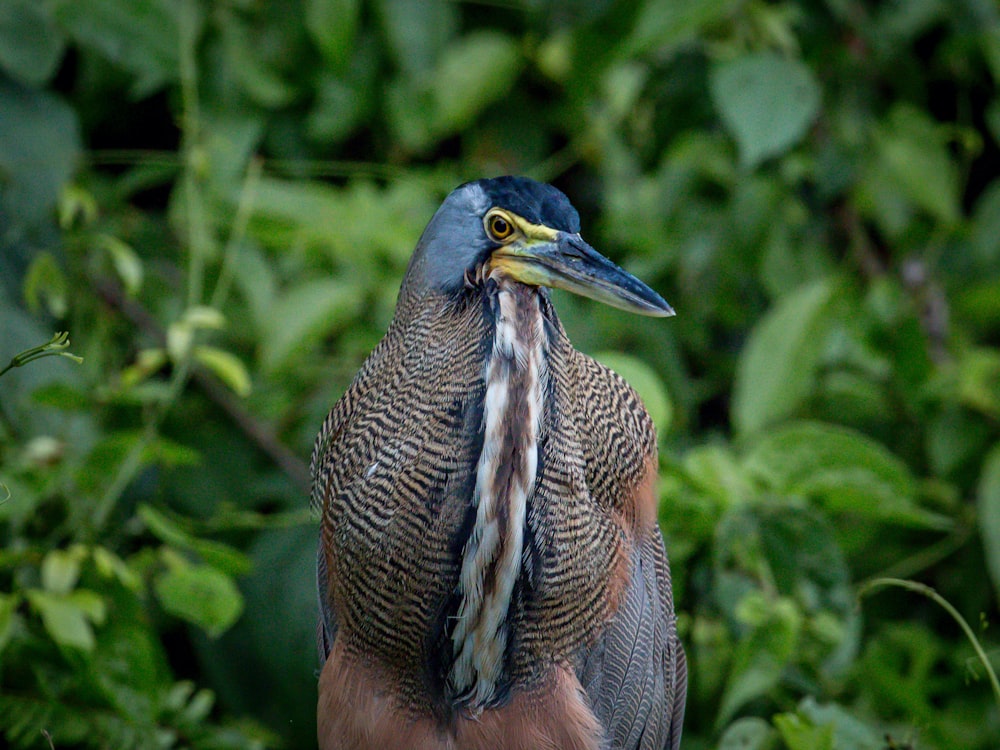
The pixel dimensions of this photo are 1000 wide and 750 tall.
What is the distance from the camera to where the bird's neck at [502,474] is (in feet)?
6.11

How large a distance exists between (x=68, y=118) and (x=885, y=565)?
2592 millimetres

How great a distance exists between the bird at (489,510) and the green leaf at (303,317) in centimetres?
102

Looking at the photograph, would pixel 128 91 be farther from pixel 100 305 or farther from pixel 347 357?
pixel 347 357

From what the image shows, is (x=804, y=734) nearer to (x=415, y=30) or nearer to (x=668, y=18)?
(x=668, y=18)

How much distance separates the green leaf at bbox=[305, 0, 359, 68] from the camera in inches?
129

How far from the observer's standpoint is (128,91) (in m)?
3.65

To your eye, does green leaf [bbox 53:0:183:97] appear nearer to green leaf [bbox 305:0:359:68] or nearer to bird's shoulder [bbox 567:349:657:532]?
green leaf [bbox 305:0:359:68]

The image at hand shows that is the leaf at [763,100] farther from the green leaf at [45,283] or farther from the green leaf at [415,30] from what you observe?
the green leaf at [45,283]

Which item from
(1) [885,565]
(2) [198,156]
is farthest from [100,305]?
(1) [885,565]

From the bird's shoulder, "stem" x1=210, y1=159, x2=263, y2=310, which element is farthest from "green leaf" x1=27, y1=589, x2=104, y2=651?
the bird's shoulder

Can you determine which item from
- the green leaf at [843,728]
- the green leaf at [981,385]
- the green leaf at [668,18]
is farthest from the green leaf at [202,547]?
the green leaf at [981,385]

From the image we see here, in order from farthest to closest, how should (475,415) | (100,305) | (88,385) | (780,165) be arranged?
(780,165) → (100,305) → (88,385) → (475,415)

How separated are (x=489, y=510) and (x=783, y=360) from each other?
5.23ft

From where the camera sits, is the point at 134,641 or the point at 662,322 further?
the point at 662,322
